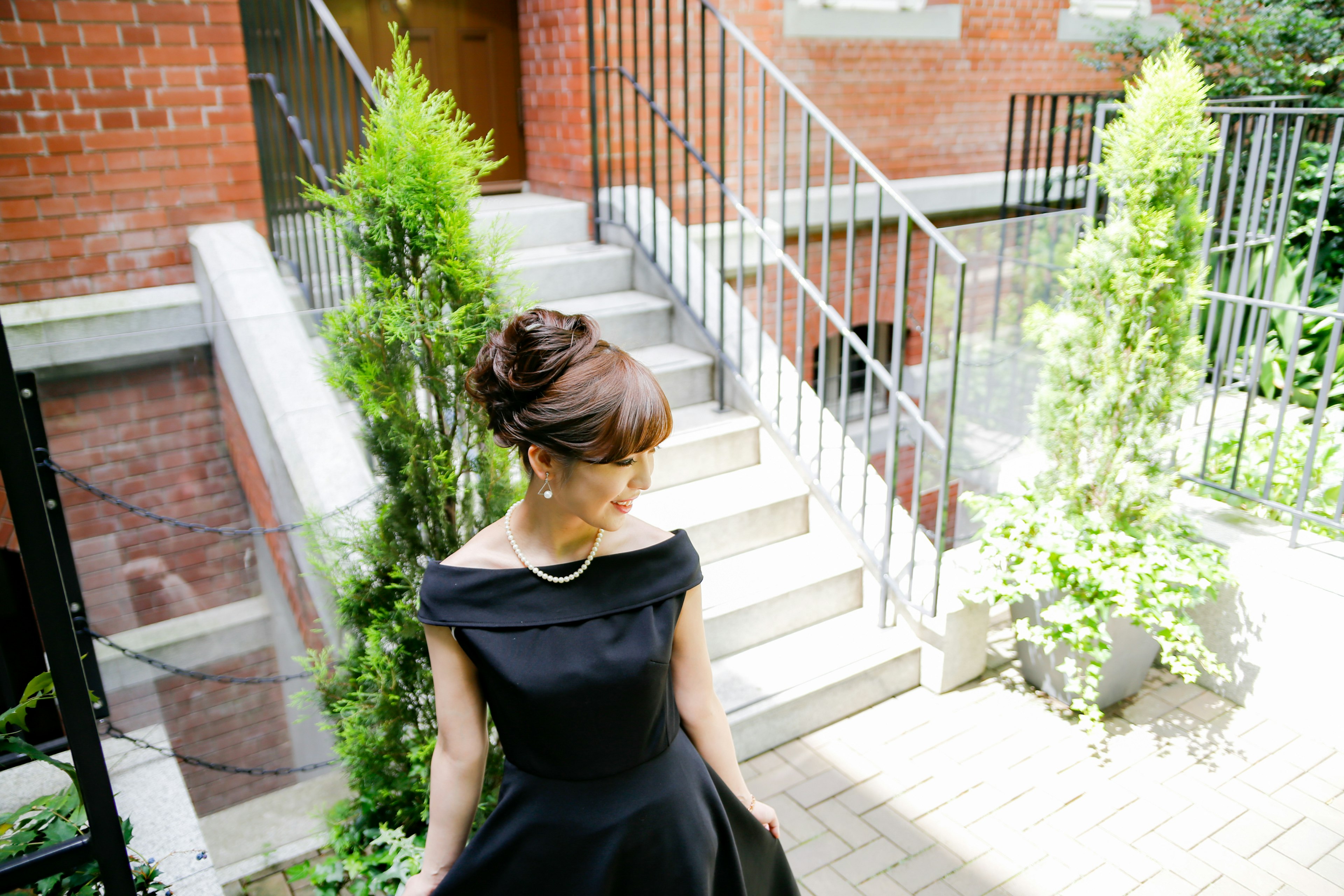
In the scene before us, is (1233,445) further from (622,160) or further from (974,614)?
(622,160)

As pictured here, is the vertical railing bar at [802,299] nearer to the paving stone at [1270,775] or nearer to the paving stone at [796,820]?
the paving stone at [796,820]

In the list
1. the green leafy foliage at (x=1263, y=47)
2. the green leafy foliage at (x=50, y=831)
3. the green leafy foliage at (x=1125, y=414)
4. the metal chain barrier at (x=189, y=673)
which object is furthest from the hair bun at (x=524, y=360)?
the green leafy foliage at (x=1263, y=47)

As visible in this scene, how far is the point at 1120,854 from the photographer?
9.86 feet

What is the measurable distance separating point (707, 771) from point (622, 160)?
3.47 meters

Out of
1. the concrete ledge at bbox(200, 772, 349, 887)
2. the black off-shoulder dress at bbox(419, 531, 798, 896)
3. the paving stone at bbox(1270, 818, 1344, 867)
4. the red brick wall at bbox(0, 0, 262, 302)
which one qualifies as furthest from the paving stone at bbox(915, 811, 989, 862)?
the red brick wall at bbox(0, 0, 262, 302)

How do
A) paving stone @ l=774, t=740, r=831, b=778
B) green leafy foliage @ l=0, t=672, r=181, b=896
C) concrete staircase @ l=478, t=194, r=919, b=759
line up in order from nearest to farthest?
green leafy foliage @ l=0, t=672, r=181, b=896 → paving stone @ l=774, t=740, r=831, b=778 → concrete staircase @ l=478, t=194, r=919, b=759

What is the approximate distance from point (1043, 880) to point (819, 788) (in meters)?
0.76

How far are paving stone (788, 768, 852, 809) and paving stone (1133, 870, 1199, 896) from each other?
0.92m

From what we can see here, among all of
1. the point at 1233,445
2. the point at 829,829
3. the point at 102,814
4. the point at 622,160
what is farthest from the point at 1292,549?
the point at 102,814

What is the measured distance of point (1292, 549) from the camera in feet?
12.2

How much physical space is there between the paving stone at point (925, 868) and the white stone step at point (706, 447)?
1.75 m

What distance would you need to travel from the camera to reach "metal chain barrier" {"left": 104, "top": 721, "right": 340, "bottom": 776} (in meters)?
3.13

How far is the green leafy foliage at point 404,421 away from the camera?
2148 mm

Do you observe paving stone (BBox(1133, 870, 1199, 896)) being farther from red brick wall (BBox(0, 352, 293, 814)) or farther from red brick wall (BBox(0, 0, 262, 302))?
red brick wall (BBox(0, 0, 262, 302))
